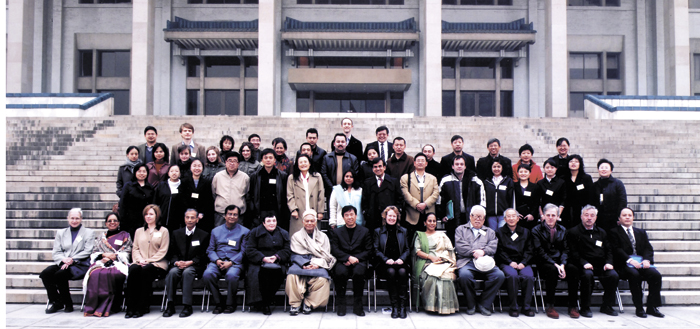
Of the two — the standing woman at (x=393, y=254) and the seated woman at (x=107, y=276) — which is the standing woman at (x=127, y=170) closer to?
the seated woman at (x=107, y=276)

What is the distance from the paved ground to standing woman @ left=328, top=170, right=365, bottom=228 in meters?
1.41

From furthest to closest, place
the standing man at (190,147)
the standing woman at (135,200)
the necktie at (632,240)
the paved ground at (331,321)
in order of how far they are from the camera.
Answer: the standing man at (190,147), the standing woman at (135,200), the necktie at (632,240), the paved ground at (331,321)

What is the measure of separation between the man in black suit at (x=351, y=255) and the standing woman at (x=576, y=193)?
10.4ft

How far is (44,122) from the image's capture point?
1345cm

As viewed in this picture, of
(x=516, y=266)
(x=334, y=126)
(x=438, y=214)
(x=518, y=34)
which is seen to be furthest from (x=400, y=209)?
(x=518, y=34)

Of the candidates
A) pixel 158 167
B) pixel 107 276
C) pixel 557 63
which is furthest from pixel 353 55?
pixel 107 276

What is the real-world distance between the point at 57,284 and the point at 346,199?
412 centimetres

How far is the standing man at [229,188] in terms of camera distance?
7121 millimetres

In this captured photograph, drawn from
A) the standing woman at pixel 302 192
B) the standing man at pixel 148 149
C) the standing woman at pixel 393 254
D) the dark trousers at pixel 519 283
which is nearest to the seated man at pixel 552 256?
the dark trousers at pixel 519 283

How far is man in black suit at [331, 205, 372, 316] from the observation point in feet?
20.9

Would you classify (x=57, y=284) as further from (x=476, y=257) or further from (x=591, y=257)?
(x=591, y=257)

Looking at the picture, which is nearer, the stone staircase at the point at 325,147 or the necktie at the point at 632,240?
the necktie at the point at 632,240

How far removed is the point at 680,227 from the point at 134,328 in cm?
905

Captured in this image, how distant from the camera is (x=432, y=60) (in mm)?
23656
